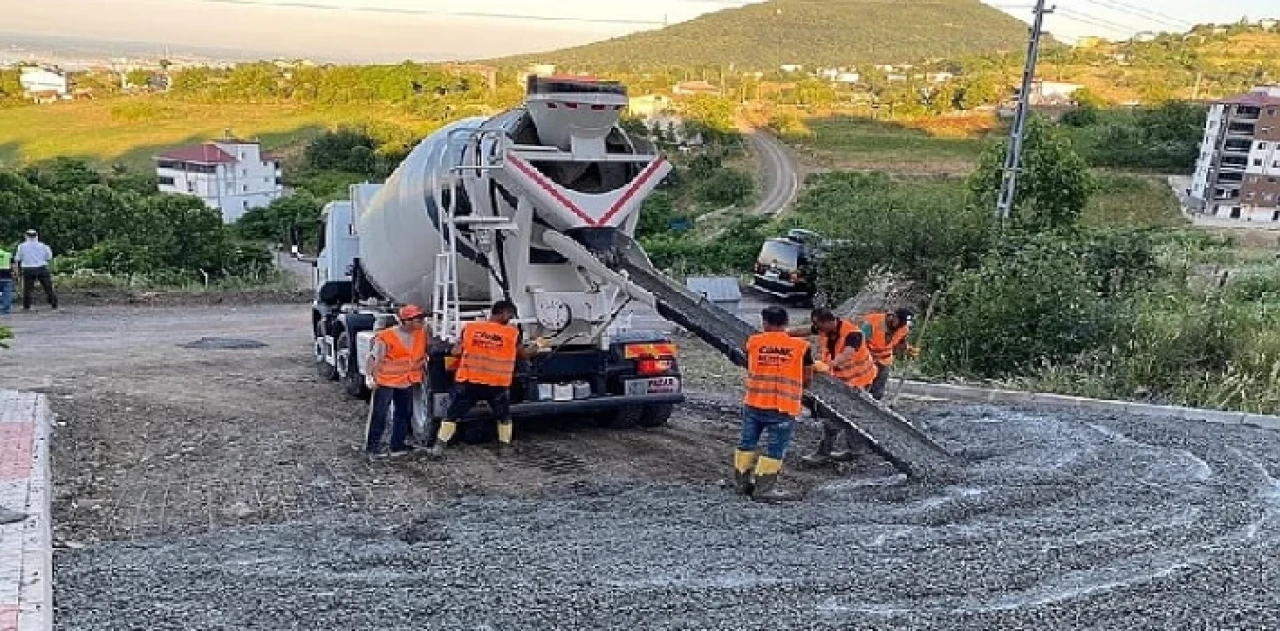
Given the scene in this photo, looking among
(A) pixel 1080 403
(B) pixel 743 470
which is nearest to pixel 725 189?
(A) pixel 1080 403

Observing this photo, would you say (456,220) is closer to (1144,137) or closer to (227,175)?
(227,175)

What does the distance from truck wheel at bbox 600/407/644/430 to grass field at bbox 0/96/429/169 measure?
58.5 m

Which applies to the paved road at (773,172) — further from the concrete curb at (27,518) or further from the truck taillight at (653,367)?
the concrete curb at (27,518)

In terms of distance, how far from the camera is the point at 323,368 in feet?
41.2

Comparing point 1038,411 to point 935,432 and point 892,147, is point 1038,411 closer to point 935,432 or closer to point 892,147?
point 935,432

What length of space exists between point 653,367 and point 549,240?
1561 mm

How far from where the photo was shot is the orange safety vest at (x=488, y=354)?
26.7ft

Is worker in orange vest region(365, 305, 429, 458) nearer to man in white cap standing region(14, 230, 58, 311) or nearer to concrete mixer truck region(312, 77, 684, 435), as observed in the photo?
concrete mixer truck region(312, 77, 684, 435)

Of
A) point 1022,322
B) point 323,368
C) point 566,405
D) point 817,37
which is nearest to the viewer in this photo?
point 566,405

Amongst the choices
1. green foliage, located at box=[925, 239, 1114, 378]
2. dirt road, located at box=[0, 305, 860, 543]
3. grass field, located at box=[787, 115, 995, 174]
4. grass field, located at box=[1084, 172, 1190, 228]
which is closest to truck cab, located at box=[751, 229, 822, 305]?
green foliage, located at box=[925, 239, 1114, 378]

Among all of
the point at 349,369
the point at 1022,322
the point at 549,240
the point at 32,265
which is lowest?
the point at 32,265

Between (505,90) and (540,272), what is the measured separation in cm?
7881

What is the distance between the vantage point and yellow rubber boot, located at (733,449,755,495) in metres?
7.31

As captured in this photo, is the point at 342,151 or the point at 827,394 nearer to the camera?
the point at 827,394
